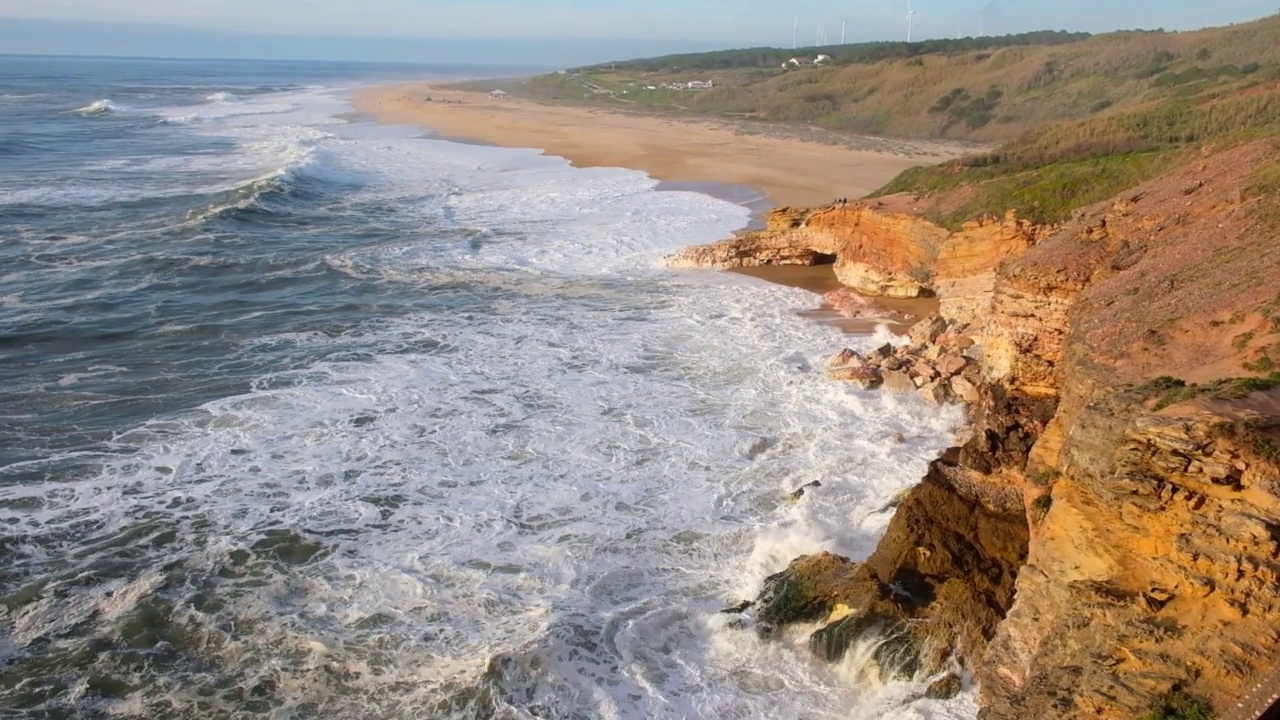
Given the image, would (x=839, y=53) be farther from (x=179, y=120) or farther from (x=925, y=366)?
(x=925, y=366)

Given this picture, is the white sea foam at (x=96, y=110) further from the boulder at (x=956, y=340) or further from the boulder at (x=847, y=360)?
the boulder at (x=956, y=340)

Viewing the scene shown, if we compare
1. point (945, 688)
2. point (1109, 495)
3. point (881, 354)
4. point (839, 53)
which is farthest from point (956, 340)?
→ point (839, 53)

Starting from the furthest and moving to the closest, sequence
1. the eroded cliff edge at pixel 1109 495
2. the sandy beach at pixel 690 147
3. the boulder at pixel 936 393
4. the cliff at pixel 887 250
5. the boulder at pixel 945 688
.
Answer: the sandy beach at pixel 690 147, the cliff at pixel 887 250, the boulder at pixel 936 393, the boulder at pixel 945 688, the eroded cliff edge at pixel 1109 495

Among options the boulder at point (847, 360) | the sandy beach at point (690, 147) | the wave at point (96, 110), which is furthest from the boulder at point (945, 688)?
the wave at point (96, 110)

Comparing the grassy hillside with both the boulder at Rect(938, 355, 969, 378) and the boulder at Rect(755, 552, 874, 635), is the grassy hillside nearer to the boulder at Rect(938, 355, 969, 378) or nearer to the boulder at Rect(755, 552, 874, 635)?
the boulder at Rect(938, 355, 969, 378)

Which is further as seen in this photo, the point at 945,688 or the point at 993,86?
the point at 993,86

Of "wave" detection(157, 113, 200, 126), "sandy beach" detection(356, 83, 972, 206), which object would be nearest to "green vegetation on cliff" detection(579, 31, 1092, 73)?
"sandy beach" detection(356, 83, 972, 206)

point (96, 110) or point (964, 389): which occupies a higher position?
point (96, 110)
